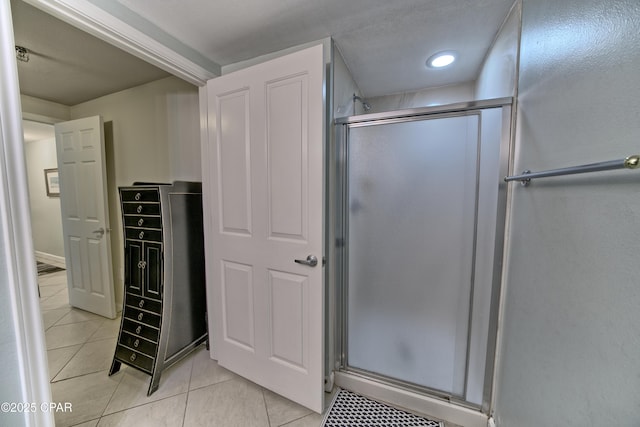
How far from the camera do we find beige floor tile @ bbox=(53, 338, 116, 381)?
1655 millimetres

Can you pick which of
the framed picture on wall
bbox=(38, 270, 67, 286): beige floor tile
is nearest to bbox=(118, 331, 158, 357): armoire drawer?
bbox=(38, 270, 67, 286): beige floor tile

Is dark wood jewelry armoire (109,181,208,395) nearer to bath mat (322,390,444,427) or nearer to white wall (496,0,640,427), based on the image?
Result: bath mat (322,390,444,427)

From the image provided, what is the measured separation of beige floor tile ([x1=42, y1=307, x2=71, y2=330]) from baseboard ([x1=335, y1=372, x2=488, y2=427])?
298cm

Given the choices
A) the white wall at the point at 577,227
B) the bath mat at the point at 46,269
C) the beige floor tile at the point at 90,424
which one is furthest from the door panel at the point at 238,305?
the bath mat at the point at 46,269

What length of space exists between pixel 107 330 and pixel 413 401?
2786 millimetres

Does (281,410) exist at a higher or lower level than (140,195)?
lower

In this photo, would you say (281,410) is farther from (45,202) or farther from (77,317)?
(45,202)

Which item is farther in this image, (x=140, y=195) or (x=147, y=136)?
(x=147, y=136)

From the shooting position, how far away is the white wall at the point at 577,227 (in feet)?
1.65

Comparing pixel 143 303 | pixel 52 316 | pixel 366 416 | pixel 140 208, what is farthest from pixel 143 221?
pixel 52 316

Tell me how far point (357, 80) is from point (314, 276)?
172 centimetres

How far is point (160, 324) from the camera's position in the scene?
156 cm

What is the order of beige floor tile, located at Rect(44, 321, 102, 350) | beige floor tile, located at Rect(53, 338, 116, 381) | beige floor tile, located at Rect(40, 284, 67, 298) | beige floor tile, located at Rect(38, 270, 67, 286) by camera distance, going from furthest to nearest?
beige floor tile, located at Rect(38, 270, 67, 286), beige floor tile, located at Rect(40, 284, 67, 298), beige floor tile, located at Rect(44, 321, 102, 350), beige floor tile, located at Rect(53, 338, 116, 381)

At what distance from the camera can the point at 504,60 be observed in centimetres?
123
